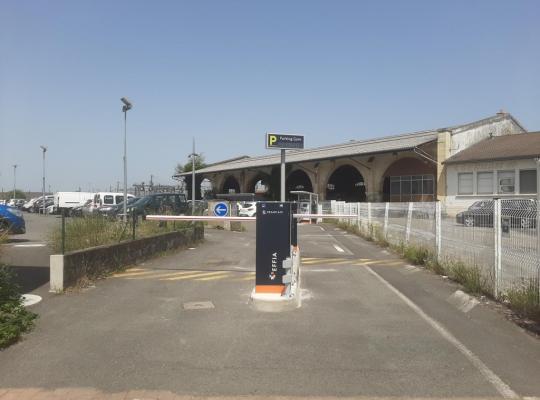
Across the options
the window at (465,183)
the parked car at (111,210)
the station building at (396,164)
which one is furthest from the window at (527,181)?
the parked car at (111,210)

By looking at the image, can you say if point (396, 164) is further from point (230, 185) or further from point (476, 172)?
point (230, 185)

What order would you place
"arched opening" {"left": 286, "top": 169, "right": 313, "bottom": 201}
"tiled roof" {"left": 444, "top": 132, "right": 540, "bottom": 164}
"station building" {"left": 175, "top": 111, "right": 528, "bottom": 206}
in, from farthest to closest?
1. "arched opening" {"left": 286, "top": 169, "right": 313, "bottom": 201}
2. "station building" {"left": 175, "top": 111, "right": 528, "bottom": 206}
3. "tiled roof" {"left": 444, "top": 132, "right": 540, "bottom": 164}

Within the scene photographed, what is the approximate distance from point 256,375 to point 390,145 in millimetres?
43121

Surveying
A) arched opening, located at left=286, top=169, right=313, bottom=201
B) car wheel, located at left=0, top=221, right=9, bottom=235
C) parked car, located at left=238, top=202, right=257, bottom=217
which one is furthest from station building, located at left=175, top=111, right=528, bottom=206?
car wheel, located at left=0, top=221, right=9, bottom=235

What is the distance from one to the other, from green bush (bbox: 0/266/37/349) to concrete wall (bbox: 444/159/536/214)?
31072 mm

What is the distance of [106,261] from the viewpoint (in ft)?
37.7

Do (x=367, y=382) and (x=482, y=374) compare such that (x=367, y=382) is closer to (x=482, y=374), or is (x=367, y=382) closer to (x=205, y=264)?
(x=482, y=374)

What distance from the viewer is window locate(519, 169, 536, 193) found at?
35000 mm

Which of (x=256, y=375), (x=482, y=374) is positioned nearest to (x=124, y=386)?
(x=256, y=375)

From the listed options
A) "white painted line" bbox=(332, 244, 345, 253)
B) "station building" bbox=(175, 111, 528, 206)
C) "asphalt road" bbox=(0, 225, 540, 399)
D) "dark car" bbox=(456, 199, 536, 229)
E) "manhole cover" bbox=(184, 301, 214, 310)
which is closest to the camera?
"asphalt road" bbox=(0, 225, 540, 399)

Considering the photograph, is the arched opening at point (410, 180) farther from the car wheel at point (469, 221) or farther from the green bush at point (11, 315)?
the green bush at point (11, 315)

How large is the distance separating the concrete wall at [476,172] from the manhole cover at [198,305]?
94.5 ft

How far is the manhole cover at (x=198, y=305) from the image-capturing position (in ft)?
27.5

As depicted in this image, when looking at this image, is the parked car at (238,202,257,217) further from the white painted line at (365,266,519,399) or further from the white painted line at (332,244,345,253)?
the white painted line at (365,266,519,399)
